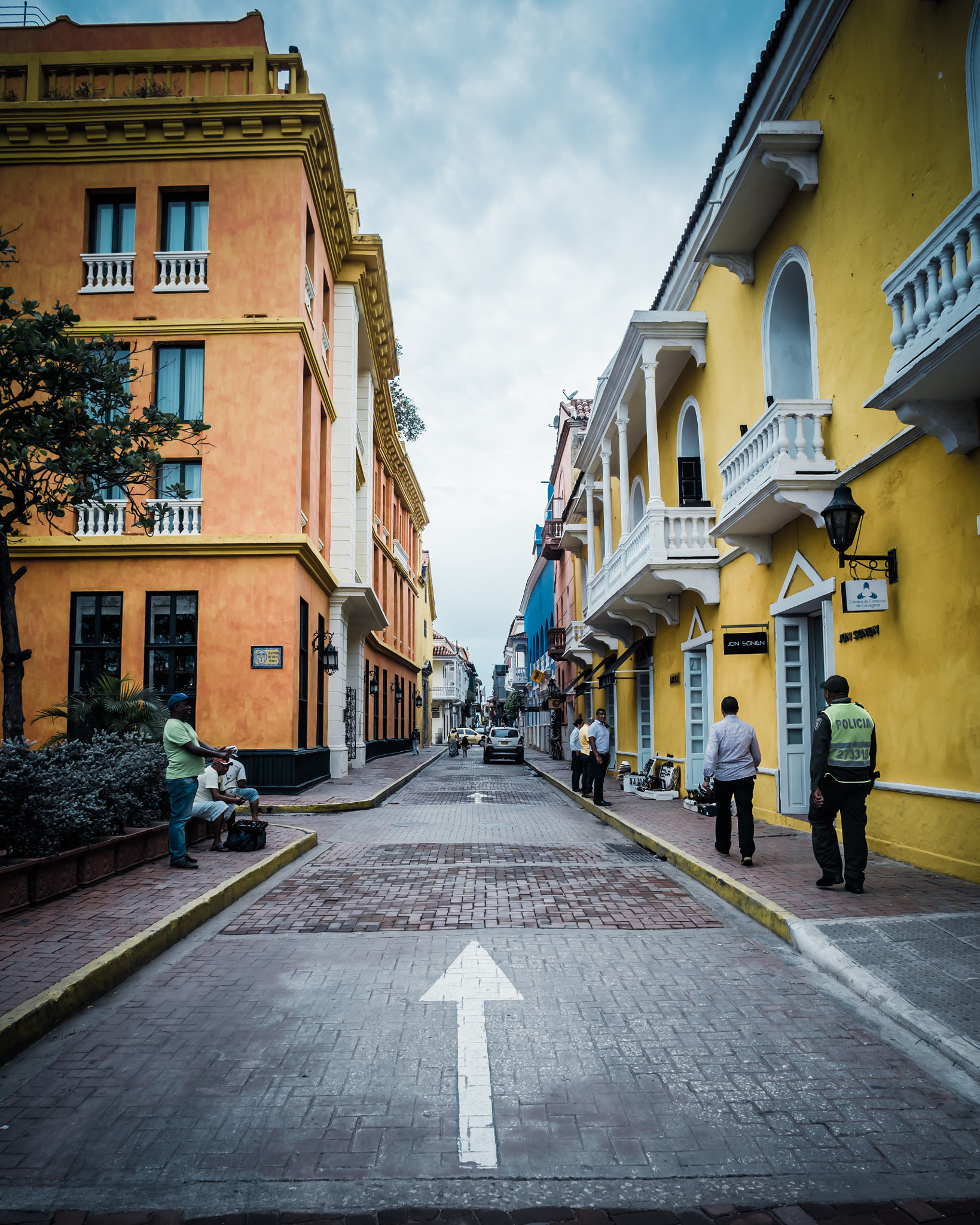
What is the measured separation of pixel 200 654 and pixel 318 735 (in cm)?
412

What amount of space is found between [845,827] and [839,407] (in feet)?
15.9

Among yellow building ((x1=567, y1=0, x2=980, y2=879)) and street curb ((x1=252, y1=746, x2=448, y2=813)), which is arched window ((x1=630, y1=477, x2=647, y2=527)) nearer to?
yellow building ((x1=567, y1=0, x2=980, y2=879))

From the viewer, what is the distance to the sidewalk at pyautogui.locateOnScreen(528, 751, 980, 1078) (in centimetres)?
463

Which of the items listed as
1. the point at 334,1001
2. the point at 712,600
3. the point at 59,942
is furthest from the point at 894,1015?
the point at 712,600

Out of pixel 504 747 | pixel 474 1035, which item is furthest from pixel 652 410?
pixel 504 747

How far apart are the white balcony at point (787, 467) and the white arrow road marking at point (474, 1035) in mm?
6163

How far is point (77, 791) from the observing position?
800cm

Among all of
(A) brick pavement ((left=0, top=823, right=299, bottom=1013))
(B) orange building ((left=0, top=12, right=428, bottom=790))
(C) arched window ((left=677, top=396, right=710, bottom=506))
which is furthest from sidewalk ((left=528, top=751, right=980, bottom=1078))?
(B) orange building ((left=0, top=12, right=428, bottom=790))

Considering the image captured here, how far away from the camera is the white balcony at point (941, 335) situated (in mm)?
6113

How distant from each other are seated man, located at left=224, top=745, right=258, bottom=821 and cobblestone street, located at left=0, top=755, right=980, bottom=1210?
11.6 ft

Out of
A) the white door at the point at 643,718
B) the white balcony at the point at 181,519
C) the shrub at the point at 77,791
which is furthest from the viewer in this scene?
the white door at the point at 643,718

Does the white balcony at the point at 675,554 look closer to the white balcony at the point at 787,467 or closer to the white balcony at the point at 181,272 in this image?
the white balcony at the point at 787,467

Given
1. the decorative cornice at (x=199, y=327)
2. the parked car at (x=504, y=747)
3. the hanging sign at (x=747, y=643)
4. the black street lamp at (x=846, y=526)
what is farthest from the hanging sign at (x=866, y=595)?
the parked car at (x=504, y=747)

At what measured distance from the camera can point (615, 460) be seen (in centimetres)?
2217
